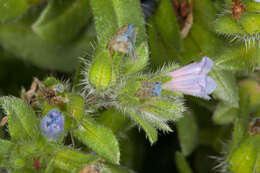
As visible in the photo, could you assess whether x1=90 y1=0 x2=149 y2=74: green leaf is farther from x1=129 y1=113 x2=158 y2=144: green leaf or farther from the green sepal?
x1=129 y1=113 x2=158 y2=144: green leaf

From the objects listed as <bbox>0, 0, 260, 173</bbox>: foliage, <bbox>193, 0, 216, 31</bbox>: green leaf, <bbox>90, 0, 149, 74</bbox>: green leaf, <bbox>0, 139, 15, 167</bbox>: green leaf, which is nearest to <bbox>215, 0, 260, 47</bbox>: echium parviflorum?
<bbox>0, 0, 260, 173</bbox>: foliage

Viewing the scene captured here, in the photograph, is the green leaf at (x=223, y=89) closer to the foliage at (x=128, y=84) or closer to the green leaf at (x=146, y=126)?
the foliage at (x=128, y=84)

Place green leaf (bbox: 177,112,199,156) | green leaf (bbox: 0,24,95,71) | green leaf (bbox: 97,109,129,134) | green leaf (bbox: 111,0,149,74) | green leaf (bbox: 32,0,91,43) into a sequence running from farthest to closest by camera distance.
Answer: green leaf (bbox: 0,24,95,71), green leaf (bbox: 32,0,91,43), green leaf (bbox: 177,112,199,156), green leaf (bbox: 111,0,149,74), green leaf (bbox: 97,109,129,134)

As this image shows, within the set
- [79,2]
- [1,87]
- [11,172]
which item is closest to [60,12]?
[79,2]

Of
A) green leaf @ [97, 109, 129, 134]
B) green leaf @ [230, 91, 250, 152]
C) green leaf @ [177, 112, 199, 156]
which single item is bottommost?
green leaf @ [177, 112, 199, 156]

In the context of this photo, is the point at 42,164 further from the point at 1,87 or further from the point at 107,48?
the point at 1,87

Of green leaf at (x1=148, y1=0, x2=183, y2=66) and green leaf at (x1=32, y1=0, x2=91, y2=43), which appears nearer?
green leaf at (x1=148, y1=0, x2=183, y2=66)

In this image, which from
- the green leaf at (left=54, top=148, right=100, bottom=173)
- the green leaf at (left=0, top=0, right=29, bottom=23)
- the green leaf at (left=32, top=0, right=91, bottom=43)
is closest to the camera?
the green leaf at (left=54, top=148, right=100, bottom=173)
